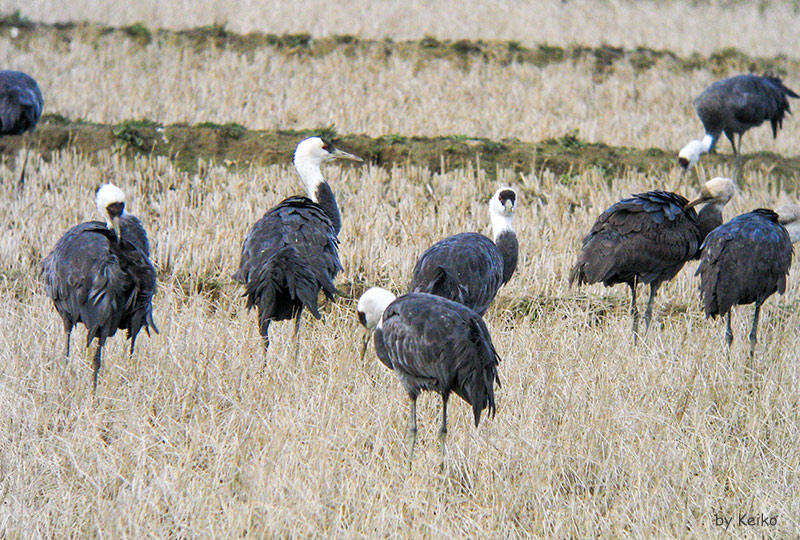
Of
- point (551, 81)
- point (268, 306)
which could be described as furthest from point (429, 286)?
point (551, 81)

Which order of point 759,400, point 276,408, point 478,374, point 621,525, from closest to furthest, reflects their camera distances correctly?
point 621,525
point 478,374
point 276,408
point 759,400

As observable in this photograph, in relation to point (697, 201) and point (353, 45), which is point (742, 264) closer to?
point (697, 201)

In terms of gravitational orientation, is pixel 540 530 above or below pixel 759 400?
below

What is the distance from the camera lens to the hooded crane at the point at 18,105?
31.1ft

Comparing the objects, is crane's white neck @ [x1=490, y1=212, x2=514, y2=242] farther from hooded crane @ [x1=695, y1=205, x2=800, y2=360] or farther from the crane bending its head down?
the crane bending its head down

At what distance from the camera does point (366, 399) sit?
5.04 meters

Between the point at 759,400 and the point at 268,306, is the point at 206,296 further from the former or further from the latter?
the point at 759,400

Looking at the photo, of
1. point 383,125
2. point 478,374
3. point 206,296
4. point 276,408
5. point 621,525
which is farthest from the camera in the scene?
point 383,125

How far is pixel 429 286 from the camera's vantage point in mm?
5496

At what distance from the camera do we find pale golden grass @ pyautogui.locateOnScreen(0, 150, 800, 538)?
13.1 ft

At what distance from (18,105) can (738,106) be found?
874cm

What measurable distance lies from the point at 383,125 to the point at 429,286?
19.9 feet

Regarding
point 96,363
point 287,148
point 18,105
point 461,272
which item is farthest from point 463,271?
point 18,105

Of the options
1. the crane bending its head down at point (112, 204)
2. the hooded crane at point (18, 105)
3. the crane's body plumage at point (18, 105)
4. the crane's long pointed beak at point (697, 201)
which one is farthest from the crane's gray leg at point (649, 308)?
the crane's body plumage at point (18, 105)
